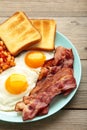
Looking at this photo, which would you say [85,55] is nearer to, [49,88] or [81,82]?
[81,82]

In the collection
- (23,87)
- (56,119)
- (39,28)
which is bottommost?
(56,119)

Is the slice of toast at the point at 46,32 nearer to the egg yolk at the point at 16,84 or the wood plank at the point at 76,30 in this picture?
the wood plank at the point at 76,30

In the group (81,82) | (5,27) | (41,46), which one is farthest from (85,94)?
(5,27)

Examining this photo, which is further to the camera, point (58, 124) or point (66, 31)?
point (66, 31)

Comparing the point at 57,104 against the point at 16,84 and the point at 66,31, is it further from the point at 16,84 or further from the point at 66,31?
the point at 66,31

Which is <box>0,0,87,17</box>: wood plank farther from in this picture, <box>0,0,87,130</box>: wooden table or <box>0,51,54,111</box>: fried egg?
<box>0,51,54,111</box>: fried egg

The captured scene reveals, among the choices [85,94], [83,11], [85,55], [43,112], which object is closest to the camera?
[43,112]

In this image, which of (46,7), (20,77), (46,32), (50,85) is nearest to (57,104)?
(50,85)
